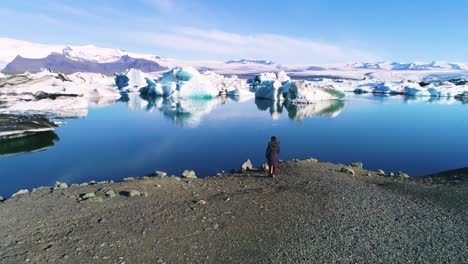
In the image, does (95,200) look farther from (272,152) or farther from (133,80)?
(133,80)

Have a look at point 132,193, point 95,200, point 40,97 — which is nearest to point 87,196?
point 95,200

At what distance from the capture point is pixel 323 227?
5.55 meters

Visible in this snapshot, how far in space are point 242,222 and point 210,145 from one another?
29.7 ft

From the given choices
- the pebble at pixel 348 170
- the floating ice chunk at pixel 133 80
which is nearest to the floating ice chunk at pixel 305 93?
the floating ice chunk at pixel 133 80

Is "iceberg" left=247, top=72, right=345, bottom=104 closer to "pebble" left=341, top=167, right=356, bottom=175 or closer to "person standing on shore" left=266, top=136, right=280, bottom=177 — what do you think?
"pebble" left=341, top=167, right=356, bottom=175

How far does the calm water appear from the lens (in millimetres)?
11180

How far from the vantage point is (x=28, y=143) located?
47.9 ft

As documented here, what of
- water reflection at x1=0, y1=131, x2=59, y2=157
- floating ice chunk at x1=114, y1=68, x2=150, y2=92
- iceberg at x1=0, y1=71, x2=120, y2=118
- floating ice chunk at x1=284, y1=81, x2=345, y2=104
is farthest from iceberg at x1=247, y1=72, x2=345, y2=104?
water reflection at x1=0, y1=131, x2=59, y2=157

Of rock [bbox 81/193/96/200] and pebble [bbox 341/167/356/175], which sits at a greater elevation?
rock [bbox 81/193/96/200]

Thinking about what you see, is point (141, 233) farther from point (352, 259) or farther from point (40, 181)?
point (40, 181)

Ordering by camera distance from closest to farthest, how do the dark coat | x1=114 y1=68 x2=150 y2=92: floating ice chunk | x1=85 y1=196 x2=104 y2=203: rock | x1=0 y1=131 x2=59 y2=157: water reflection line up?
1. x1=85 y1=196 x2=104 y2=203: rock
2. the dark coat
3. x1=0 y1=131 x2=59 y2=157: water reflection
4. x1=114 y1=68 x2=150 y2=92: floating ice chunk

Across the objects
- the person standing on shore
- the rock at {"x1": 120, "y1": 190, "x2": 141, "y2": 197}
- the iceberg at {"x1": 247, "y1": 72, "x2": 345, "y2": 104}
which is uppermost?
the person standing on shore

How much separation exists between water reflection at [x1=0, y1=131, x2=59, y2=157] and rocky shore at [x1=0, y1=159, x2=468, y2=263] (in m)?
6.79

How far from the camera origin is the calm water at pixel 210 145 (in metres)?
11.2
